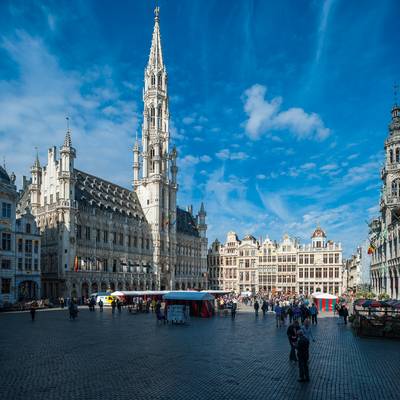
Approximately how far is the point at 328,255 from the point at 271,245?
1379 centimetres

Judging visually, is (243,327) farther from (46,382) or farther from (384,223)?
(384,223)

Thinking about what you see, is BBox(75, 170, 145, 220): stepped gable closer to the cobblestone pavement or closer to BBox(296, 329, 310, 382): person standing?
the cobblestone pavement

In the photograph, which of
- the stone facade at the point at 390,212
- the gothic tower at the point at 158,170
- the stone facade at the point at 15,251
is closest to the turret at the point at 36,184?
the stone facade at the point at 15,251

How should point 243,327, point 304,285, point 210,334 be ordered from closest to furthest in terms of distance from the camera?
point 210,334 < point 243,327 < point 304,285

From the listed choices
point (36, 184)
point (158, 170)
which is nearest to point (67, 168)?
point (36, 184)

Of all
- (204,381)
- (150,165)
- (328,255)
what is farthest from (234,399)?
(328,255)

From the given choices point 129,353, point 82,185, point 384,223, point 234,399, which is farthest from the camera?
point 82,185

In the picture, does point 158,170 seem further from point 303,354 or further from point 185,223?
point 303,354

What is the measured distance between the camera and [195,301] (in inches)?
1660

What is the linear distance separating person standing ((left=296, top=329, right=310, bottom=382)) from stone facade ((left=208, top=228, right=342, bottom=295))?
287ft

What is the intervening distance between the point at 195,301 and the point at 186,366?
25.3 metres

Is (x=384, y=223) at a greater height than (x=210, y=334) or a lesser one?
greater

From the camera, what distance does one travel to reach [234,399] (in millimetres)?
12641

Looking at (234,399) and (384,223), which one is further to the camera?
(384,223)
